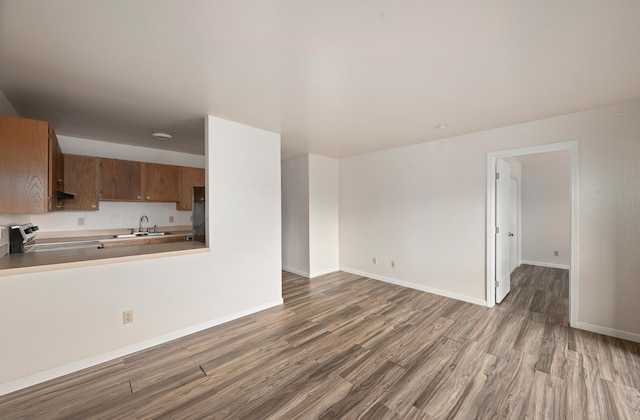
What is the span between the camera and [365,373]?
2.08 m

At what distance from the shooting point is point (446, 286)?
3.82 meters

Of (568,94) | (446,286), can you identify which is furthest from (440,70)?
(446,286)

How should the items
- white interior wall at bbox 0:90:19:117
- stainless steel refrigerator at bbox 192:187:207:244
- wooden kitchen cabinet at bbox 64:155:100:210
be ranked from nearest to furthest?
white interior wall at bbox 0:90:19:117, stainless steel refrigerator at bbox 192:187:207:244, wooden kitchen cabinet at bbox 64:155:100:210

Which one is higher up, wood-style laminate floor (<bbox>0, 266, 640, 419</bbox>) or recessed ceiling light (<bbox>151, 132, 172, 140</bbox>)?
recessed ceiling light (<bbox>151, 132, 172, 140</bbox>)

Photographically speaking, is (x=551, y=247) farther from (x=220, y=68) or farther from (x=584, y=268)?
(x=220, y=68)

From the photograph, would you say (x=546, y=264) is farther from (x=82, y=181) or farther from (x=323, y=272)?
(x=82, y=181)

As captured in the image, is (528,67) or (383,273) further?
(383,273)

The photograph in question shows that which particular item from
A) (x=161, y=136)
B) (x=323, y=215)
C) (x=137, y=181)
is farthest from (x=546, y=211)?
(x=137, y=181)

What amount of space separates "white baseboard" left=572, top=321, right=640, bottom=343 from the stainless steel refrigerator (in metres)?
4.50

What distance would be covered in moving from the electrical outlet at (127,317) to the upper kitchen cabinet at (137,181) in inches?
93.3

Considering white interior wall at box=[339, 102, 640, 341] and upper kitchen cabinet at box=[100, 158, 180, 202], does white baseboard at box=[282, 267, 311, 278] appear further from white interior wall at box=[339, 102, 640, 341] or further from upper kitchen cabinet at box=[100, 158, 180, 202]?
upper kitchen cabinet at box=[100, 158, 180, 202]

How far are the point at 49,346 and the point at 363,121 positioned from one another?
365 centimetres

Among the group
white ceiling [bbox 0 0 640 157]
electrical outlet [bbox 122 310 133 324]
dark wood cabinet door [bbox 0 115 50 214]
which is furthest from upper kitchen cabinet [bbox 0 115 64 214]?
electrical outlet [bbox 122 310 133 324]

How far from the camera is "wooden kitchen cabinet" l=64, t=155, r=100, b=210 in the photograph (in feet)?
11.7
